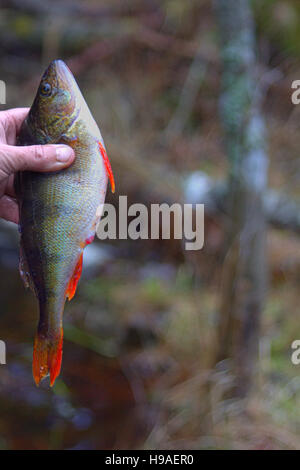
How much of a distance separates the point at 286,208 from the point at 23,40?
5.81 meters

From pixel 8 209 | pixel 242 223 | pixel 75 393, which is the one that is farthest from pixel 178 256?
pixel 8 209

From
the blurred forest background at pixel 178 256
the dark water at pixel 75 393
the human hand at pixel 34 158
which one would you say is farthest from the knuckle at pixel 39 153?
the dark water at pixel 75 393

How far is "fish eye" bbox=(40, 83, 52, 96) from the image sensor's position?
1.42 m

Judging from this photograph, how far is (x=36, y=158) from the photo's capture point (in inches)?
54.2

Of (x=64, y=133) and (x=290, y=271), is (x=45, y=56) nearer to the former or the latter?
(x=290, y=271)

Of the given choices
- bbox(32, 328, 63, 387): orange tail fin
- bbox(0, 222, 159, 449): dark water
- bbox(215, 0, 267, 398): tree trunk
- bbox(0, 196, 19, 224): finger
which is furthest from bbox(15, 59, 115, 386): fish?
bbox(0, 222, 159, 449): dark water

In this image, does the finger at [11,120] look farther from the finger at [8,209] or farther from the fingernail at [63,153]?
the fingernail at [63,153]

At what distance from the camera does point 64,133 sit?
1.42 metres

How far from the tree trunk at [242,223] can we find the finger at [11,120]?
154 cm

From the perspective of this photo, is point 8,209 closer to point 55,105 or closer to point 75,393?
point 55,105

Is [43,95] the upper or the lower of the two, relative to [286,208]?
lower

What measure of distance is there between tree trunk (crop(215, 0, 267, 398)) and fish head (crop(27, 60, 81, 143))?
1.84 m

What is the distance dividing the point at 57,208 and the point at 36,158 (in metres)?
0.15

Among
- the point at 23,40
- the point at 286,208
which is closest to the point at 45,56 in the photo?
the point at 23,40
